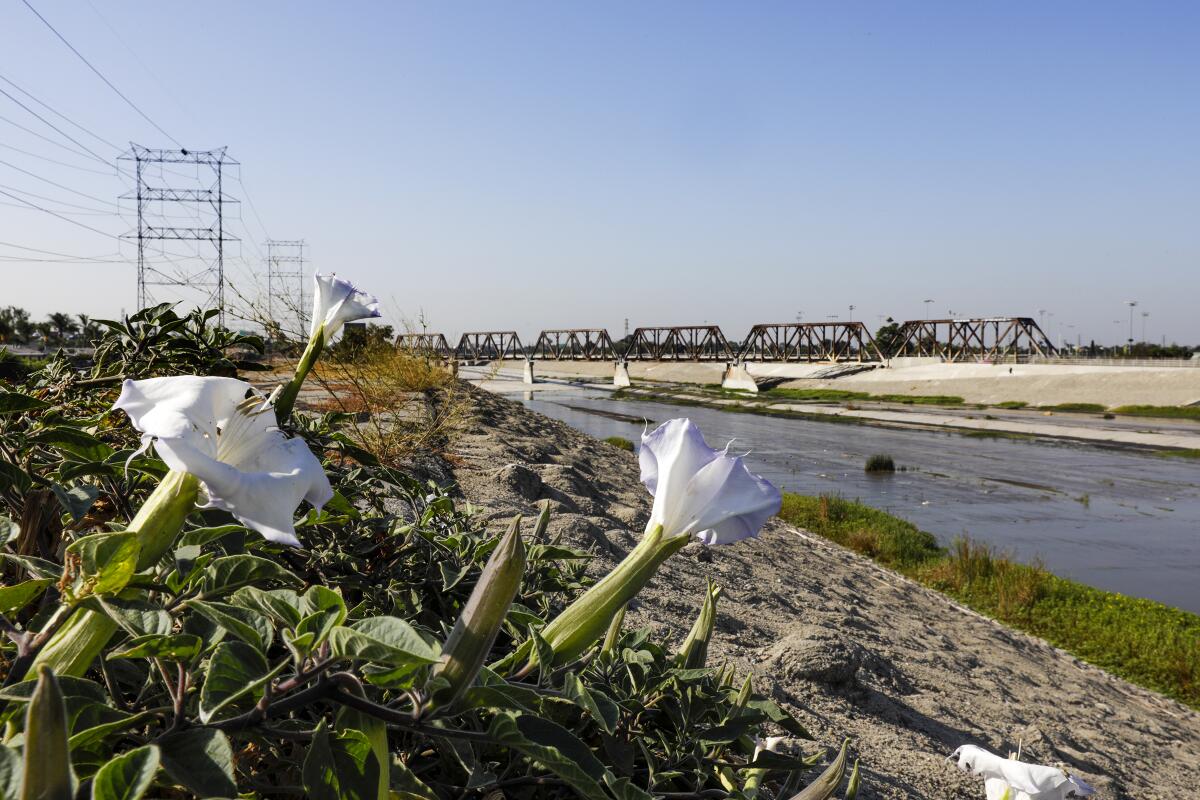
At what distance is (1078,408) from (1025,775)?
40139 mm

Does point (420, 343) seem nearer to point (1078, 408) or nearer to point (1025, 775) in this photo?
point (1025, 775)

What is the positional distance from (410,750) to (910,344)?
8183 centimetres

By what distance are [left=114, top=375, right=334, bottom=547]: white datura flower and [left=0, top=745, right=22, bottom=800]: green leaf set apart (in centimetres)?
19

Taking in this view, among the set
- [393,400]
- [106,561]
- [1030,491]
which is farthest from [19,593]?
[1030,491]

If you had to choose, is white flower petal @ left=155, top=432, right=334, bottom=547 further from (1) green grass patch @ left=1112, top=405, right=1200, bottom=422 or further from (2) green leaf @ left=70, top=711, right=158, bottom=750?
(1) green grass patch @ left=1112, top=405, right=1200, bottom=422

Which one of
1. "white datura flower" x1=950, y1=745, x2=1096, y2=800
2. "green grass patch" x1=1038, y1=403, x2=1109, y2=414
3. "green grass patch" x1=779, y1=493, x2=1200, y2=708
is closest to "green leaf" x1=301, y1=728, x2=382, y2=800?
"white datura flower" x1=950, y1=745, x2=1096, y2=800

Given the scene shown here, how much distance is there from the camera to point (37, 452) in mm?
1322

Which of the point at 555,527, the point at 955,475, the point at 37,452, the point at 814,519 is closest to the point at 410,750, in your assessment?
the point at 37,452

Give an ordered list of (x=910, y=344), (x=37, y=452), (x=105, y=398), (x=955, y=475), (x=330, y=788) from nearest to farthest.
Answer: (x=330, y=788), (x=37, y=452), (x=105, y=398), (x=955, y=475), (x=910, y=344)

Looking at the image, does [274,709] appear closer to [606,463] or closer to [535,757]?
[535,757]

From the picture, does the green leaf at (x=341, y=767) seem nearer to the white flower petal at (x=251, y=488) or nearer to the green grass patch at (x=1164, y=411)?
A: the white flower petal at (x=251, y=488)

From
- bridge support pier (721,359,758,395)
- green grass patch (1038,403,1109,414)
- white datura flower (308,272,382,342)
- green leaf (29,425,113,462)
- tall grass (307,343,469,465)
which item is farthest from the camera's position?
bridge support pier (721,359,758,395)

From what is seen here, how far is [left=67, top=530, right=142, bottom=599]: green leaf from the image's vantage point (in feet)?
1.98

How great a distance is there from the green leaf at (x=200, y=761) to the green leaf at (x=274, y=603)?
0.11 m
